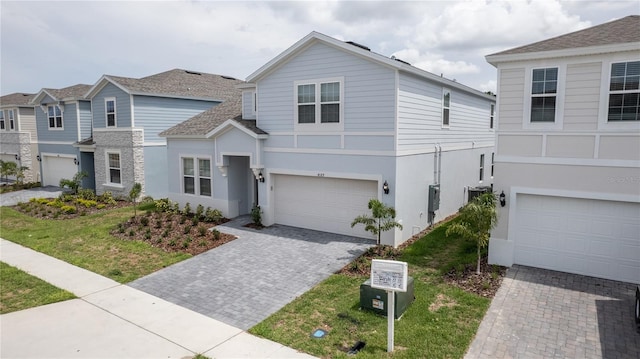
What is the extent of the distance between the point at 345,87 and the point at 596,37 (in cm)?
692

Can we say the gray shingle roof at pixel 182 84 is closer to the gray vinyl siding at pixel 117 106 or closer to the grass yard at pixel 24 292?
the gray vinyl siding at pixel 117 106

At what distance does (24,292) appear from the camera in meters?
10.2

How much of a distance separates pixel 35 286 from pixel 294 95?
31.7 feet

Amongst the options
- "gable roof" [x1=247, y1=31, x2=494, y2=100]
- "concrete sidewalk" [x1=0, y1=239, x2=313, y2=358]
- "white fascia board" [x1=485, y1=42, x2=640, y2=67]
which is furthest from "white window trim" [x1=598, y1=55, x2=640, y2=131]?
"concrete sidewalk" [x1=0, y1=239, x2=313, y2=358]

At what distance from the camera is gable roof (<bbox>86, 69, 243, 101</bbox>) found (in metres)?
21.2

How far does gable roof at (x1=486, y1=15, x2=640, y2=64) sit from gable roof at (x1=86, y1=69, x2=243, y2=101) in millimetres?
17408

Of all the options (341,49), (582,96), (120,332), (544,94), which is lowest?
(120,332)

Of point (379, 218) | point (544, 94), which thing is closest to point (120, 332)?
point (379, 218)

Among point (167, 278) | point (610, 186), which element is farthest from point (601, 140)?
point (167, 278)

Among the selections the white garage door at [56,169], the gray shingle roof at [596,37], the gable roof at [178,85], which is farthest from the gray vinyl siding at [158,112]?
the gray shingle roof at [596,37]

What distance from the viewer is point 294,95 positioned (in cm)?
1449

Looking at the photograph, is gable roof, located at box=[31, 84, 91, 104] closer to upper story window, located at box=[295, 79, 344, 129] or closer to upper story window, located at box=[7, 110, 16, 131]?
upper story window, located at box=[7, 110, 16, 131]

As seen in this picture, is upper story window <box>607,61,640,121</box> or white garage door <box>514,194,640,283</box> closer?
upper story window <box>607,61,640,121</box>

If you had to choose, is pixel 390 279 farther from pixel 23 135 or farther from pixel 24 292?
pixel 23 135
